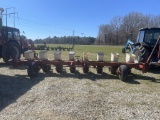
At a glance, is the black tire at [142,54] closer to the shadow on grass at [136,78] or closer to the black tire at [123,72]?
the shadow on grass at [136,78]

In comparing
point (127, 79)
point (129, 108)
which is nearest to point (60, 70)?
point (127, 79)

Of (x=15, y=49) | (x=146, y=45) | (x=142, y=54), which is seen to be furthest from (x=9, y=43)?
(x=146, y=45)

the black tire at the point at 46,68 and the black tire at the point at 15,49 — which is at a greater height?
the black tire at the point at 15,49

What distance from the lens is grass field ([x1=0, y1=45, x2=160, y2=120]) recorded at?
5.16 m

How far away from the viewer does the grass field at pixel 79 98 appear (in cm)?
516

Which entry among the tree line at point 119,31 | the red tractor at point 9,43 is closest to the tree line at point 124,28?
the tree line at point 119,31


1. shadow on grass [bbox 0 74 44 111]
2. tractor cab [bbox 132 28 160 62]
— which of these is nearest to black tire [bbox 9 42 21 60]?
shadow on grass [bbox 0 74 44 111]

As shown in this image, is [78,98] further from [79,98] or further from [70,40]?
[70,40]

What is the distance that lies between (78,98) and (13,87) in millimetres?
2438

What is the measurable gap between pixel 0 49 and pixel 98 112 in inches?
354

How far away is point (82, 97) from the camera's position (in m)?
6.47

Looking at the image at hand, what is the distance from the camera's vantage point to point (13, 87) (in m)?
7.64

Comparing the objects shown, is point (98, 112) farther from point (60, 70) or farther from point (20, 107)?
point (60, 70)

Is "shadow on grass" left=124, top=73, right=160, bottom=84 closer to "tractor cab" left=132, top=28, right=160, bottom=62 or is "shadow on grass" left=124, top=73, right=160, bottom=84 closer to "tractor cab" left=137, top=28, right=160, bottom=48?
"tractor cab" left=132, top=28, right=160, bottom=62
